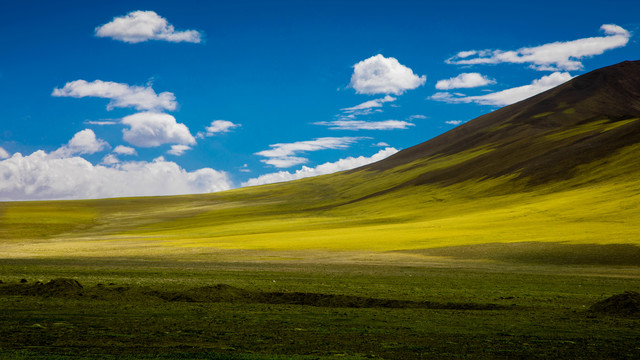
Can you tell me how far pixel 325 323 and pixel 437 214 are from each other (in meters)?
89.4

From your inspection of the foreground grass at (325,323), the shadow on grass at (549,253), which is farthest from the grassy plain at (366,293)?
the shadow on grass at (549,253)

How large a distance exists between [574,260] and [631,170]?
219 feet

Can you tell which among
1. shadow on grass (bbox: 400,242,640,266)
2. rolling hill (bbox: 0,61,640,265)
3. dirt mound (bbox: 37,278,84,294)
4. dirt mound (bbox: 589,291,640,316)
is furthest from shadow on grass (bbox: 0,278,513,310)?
rolling hill (bbox: 0,61,640,265)

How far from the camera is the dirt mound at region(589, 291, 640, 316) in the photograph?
2284 centimetres

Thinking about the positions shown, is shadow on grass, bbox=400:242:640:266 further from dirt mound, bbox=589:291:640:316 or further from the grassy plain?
dirt mound, bbox=589:291:640:316

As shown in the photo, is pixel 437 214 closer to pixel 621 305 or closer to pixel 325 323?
pixel 621 305

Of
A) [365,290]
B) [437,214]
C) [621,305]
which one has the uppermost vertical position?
[437,214]

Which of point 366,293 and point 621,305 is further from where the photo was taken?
point 366,293

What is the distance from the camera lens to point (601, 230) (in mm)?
62688

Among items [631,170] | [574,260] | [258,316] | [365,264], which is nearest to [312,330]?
[258,316]

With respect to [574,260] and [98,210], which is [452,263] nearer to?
[574,260]

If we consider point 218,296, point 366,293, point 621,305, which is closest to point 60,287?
point 218,296

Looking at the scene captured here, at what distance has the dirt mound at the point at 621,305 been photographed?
74.9 ft

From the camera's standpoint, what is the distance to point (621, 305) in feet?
76.1
